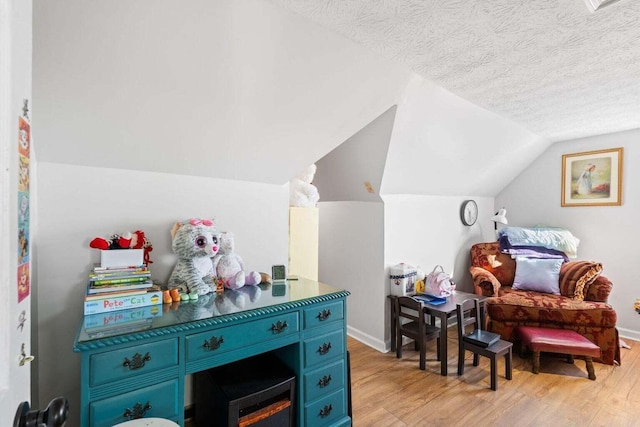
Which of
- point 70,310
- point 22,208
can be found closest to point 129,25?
point 22,208

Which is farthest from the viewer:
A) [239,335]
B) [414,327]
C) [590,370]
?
[414,327]

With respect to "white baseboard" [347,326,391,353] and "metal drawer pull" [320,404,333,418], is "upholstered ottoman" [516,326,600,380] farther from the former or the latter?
"metal drawer pull" [320,404,333,418]

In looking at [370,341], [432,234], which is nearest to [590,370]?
[432,234]

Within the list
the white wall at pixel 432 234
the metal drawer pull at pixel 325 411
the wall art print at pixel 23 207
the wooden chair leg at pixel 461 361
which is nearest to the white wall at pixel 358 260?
the white wall at pixel 432 234

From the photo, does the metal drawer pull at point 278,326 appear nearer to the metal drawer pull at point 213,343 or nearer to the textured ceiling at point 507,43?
the metal drawer pull at point 213,343

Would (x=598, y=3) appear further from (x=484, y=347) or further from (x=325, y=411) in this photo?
(x=325, y=411)

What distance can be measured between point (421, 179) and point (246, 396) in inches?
95.8

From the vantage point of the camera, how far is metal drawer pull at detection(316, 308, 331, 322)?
69.1 inches

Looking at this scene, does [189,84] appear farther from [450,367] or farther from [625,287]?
[625,287]

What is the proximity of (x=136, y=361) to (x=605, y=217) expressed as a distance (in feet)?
15.1

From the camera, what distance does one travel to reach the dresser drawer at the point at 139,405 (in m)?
1.14

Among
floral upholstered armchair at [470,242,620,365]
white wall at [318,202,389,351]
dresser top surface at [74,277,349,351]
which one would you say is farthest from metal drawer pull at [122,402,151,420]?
floral upholstered armchair at [470,242,620,365]

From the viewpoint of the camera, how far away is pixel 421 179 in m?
3.09

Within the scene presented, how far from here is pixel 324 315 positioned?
5.83ft
